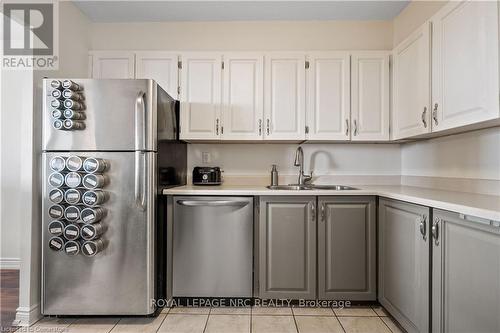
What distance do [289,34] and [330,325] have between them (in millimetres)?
2501

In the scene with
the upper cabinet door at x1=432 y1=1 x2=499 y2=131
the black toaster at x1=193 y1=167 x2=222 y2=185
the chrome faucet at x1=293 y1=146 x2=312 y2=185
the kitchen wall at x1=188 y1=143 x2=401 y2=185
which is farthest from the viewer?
the kitchen wall at x1=188 y1=143 x2=401 y2=185

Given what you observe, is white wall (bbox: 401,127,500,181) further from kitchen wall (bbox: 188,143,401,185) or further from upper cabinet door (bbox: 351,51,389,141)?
upper cabinet door (bbox: 351,51,389,141)

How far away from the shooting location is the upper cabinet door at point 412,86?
2.00 m

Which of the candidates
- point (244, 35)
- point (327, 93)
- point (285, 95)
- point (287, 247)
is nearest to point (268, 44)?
point (244, 35)

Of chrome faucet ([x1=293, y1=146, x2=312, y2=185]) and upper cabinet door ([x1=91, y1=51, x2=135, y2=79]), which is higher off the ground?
upper cabinet door ([x1=91, y1=51, x2=135, y2=79])

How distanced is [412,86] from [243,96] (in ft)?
4.39

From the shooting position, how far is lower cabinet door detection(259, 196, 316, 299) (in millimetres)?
2195

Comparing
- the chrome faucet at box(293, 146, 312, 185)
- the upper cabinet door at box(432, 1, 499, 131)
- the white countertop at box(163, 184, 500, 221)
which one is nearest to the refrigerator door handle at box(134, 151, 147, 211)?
the white countertop at box(163, 184, 500, 221)

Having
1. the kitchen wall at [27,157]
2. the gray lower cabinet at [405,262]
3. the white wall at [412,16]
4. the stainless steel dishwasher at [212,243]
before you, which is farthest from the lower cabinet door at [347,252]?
the kitchen wall at [27,157]

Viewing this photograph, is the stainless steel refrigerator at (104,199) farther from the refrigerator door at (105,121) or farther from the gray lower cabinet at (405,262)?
the gray lower cabinet at (405,262)

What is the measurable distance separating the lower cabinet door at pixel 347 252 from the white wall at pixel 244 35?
→ 1578 millimetres

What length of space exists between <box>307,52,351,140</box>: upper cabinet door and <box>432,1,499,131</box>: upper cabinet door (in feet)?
2.48

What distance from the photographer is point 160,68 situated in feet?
8.53

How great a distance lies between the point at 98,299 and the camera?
77.9 inches
